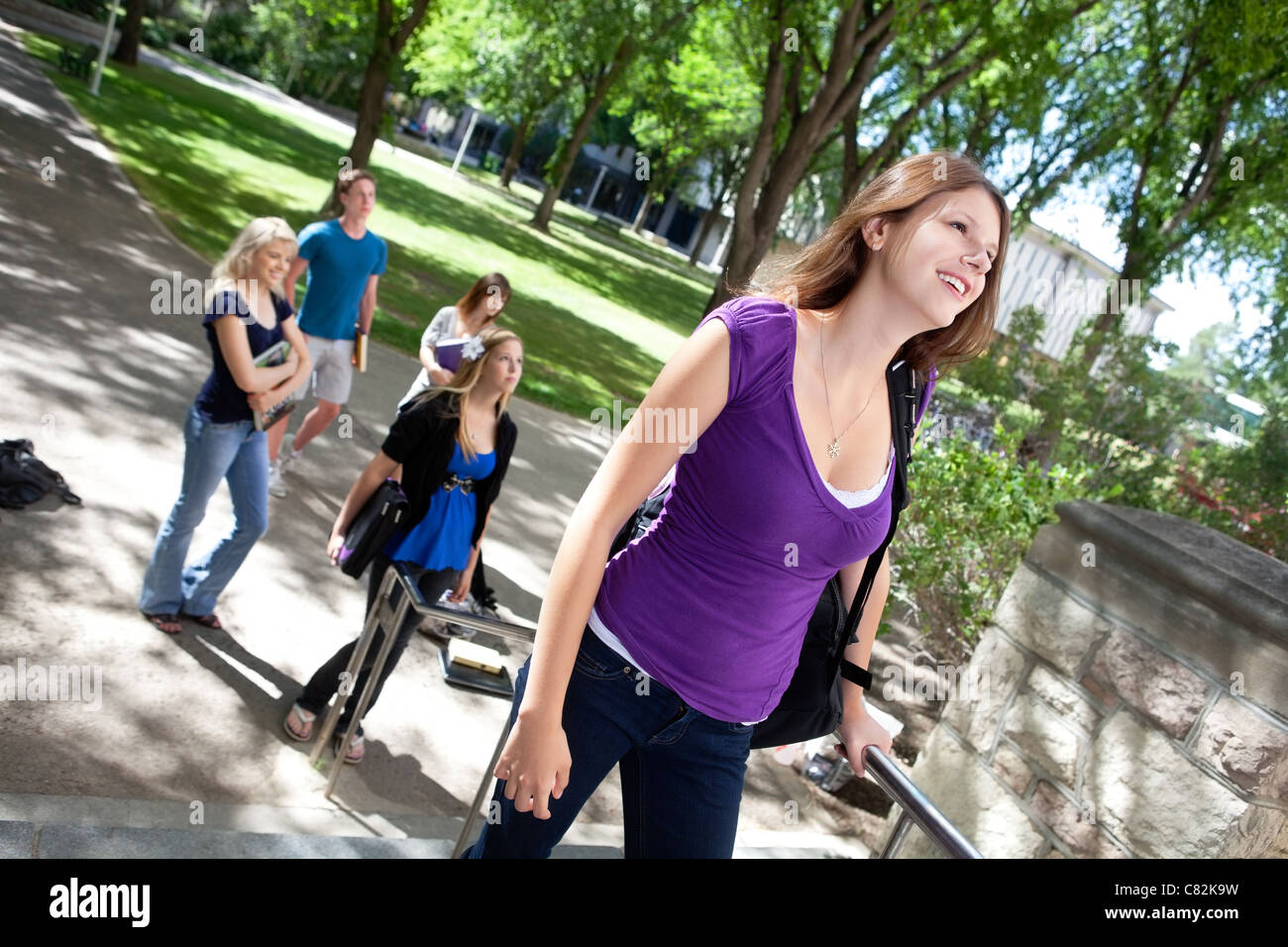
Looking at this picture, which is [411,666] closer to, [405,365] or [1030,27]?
[405,365]

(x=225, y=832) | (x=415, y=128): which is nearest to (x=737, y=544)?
(x=225, y=832)

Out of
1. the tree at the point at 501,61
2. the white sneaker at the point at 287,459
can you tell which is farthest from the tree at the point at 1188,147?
the tree at the point at 501,61

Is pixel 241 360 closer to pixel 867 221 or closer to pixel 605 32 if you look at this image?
pixel 867 221

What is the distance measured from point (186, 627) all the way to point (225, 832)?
6.89ft

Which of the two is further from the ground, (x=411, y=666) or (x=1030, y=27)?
(x=1030, y=27)

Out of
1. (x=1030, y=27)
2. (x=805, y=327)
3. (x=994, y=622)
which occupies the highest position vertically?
(x=1030, y=27)

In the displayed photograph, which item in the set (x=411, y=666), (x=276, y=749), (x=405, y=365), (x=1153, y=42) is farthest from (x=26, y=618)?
(x=1153, y=42)

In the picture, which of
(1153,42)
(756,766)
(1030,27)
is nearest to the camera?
(756,766)

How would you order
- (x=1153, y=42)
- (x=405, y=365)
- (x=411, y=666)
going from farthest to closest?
1. (x=1153, y=42)
2. (x=405, y=365)
3. (x=411, y=666)

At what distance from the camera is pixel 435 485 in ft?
15.2

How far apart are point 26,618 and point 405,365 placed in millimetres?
7120

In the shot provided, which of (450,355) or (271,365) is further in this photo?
(450,355)
